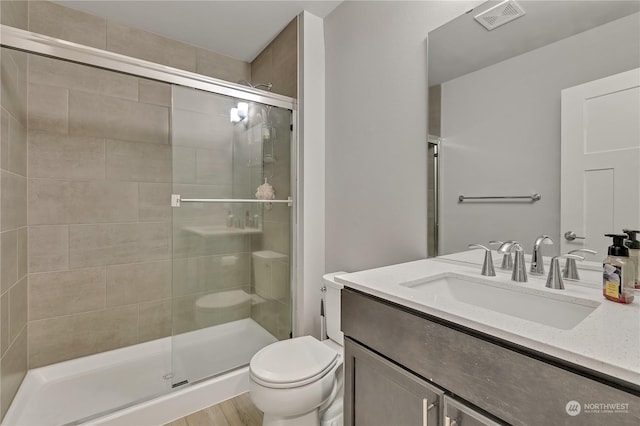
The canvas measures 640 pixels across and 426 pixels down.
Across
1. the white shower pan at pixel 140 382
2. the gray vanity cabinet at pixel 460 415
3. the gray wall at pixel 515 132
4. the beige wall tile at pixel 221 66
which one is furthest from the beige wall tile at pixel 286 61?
the gray vanity cabinet at pixel 460 415

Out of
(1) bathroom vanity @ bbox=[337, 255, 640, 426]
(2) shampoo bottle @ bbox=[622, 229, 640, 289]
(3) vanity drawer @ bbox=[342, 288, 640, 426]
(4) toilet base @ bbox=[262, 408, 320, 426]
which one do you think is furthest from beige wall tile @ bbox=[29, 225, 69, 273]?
(2) shampoo bottle @ bbox=[622, 229, 640, 289]

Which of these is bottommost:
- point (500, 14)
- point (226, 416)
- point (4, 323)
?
point (226, 416)

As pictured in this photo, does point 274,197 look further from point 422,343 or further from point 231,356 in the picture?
point 422,343

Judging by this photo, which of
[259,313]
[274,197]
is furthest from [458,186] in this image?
[259,313]

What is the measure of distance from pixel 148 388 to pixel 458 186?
80.5 inches

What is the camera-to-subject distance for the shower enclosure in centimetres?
166

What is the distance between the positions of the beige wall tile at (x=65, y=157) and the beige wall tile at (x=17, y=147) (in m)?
0.05

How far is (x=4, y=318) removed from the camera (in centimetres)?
135

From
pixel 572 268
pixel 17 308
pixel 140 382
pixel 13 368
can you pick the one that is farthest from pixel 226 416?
pixel 572 268

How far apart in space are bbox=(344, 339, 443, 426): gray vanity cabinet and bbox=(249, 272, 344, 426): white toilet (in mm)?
281

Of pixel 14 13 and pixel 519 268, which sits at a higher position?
pixel 14 13

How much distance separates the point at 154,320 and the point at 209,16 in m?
2.19

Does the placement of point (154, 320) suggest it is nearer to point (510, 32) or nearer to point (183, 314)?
point (183, 314)

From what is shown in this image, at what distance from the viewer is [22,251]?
5.35 feet
